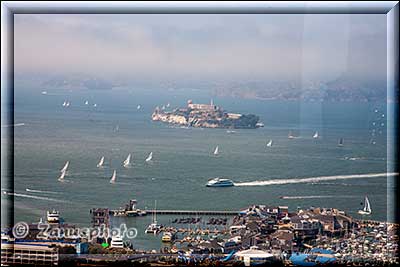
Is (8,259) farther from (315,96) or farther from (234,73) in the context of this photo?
(315,96)

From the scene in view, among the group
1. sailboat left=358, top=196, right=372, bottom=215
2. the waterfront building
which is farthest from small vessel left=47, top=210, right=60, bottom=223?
sailboat left=358, top=196, right=372, bottom=215

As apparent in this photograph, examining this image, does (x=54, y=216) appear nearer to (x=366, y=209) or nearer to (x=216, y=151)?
(x=216, y=151)

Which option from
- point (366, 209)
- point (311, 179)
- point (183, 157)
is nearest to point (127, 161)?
point (183, 157)

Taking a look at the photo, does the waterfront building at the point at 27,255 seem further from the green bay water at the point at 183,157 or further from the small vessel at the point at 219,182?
the small vessel at the point at 219,182

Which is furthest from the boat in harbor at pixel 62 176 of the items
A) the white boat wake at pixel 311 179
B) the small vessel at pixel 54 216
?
the white boat wake at pixel 311 179

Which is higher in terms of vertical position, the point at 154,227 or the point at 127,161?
the point at 127,161

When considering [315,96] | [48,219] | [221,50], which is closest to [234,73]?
[221,50]

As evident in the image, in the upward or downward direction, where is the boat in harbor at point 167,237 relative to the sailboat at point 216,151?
downward
